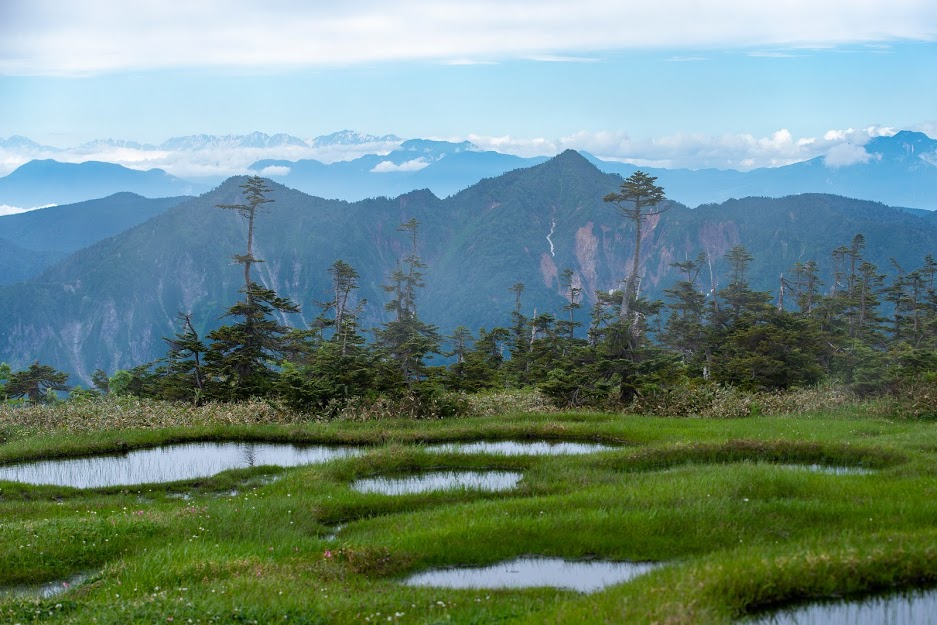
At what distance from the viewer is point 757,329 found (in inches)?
1794

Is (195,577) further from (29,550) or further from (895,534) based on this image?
(895,534)

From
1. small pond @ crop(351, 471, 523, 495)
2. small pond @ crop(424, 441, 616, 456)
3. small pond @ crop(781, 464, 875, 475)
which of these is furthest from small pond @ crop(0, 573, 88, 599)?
small pond @ crop(781, 464, 875, 475)

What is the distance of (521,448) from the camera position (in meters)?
26.7

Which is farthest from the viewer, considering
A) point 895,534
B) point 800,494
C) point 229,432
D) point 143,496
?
point 229,432

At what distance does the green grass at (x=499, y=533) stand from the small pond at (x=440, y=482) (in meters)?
0.56

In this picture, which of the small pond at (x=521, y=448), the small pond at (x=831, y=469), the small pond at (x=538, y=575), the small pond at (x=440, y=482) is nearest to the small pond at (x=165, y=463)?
the small pond at (x=521, y=448)

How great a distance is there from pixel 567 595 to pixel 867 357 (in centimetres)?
2919

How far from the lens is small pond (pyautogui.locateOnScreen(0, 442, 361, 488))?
23.8 metres

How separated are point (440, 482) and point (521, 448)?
5.09m

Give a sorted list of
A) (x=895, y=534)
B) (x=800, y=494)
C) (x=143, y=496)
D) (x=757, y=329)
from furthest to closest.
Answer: (x=757, y=329) < (x=143, y=496) < (x=800, y=494) < (x=895, y=534)

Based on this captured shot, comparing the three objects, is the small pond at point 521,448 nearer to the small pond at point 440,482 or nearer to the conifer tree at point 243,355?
the small pond at point 440,482

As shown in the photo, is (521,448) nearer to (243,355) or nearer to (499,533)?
(499,533)

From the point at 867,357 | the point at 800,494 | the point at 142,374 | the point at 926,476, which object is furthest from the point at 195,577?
the point at 142,374

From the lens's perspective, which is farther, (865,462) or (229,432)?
(229,432)
